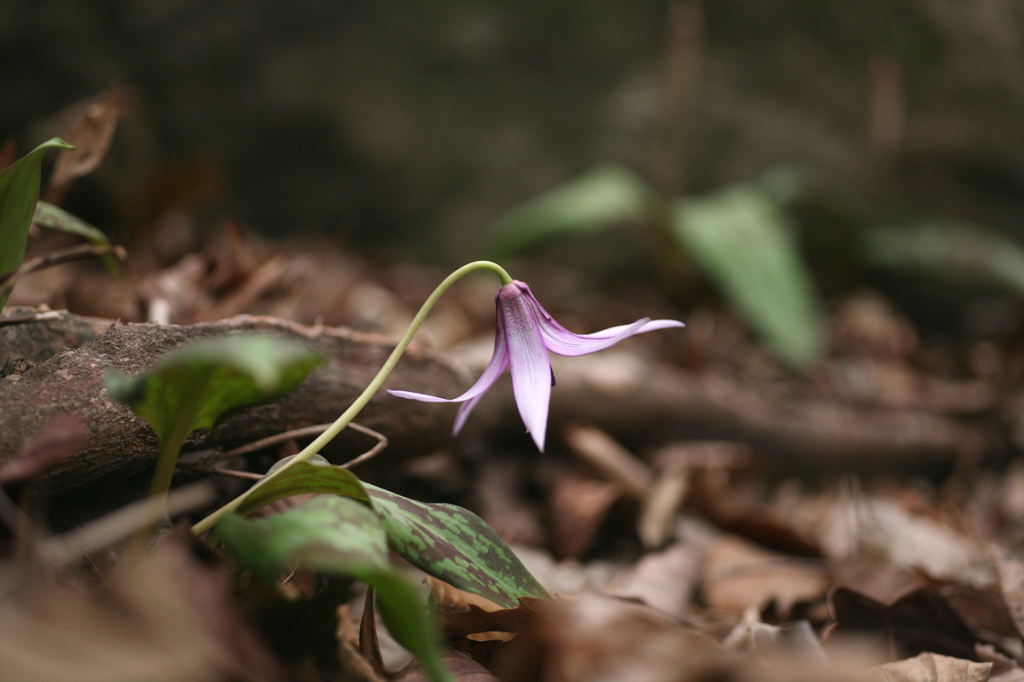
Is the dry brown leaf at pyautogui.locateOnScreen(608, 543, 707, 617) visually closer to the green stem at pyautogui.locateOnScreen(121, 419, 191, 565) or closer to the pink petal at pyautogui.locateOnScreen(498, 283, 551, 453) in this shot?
the pink petal at pyautogui.locateOnScreen(498, 283, 551, 453)

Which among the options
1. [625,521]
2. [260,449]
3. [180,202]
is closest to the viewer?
[260,449]

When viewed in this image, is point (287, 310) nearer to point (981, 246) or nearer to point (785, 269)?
point (785, 269)

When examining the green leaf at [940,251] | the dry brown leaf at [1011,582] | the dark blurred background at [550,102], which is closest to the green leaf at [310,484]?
the dry brown leaf at [1011,582]

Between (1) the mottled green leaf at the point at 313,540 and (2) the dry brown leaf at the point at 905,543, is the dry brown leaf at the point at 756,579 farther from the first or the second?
(1) the mottled green leaf at the point at 313,540

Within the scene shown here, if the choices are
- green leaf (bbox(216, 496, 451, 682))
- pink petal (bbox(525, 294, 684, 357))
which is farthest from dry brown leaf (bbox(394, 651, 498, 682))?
pink petal (bbox(525, 294, 684, 357))

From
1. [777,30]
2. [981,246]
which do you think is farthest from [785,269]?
[777,30]
